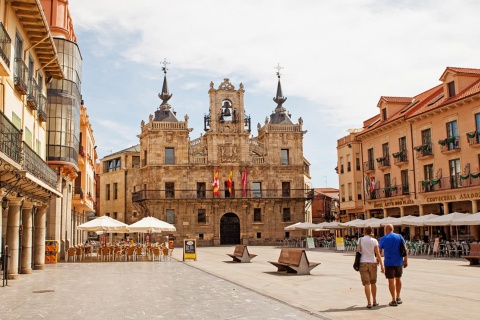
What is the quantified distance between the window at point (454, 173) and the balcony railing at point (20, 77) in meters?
26.7

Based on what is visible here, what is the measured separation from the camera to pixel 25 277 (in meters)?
19.2

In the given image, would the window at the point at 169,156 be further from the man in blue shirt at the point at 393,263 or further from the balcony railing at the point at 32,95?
the man in blue shirt at the point at 393,263

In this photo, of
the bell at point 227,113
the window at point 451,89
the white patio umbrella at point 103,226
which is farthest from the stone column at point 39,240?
the bell at point 227,113

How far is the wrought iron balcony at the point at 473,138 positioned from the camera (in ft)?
107

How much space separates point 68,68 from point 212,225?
118 ft

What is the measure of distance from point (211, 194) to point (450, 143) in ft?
97.7

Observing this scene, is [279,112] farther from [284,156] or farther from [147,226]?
[147,226]

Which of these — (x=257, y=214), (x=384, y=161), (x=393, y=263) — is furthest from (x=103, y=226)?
(x=257, y=214)

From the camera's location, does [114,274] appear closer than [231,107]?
Yes

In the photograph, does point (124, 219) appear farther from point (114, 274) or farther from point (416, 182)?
point (114, 274)

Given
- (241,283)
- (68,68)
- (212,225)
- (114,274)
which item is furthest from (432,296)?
(212,225)

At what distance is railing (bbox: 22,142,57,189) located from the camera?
53.6ft

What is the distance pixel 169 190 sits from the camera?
2317 inches

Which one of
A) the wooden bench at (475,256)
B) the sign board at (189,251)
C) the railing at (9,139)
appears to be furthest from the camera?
the sign board at (189,251)
